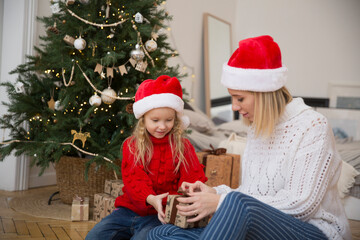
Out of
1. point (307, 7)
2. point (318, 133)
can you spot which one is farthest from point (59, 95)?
point (307, 7)

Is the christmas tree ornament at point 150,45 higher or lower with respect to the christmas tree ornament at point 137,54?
higher

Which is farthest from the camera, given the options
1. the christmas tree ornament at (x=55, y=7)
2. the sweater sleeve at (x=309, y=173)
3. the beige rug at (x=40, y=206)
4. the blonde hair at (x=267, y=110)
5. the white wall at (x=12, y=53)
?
the white wall at (x=12, y=53)

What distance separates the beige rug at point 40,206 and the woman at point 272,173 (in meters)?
1.37

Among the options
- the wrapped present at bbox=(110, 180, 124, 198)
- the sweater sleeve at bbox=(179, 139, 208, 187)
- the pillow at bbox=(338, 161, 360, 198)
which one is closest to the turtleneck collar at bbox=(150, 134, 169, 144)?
the sweater sleeve at bbox=(179, 139, 208, 187)

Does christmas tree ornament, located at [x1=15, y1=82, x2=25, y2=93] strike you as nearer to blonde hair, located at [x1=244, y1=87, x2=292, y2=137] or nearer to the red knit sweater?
the red knit sweater

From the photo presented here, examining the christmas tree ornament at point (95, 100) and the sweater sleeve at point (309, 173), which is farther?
the christmas tree ornament at point (95, 100)

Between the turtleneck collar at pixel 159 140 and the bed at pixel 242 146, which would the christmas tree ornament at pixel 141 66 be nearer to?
the bed at pixel 242 146

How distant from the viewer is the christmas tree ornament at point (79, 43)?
103 inches

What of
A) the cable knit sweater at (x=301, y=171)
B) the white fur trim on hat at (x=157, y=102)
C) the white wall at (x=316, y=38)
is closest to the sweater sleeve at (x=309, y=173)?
the cable knit sweater at (x=301, y=171)

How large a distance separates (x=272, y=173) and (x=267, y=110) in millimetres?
221

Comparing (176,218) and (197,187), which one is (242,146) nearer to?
(197,187)

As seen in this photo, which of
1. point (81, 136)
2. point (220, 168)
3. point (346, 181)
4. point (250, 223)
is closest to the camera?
point (250, 223)

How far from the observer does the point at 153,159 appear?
1.84m

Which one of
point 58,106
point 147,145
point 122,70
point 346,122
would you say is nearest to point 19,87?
point 58,106
